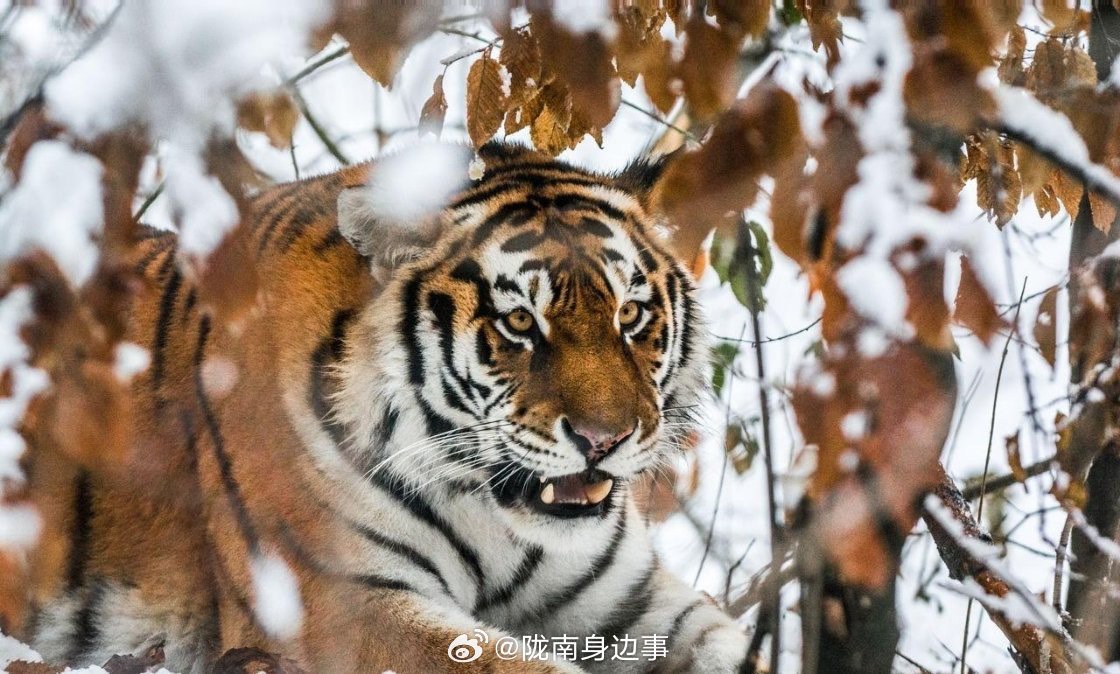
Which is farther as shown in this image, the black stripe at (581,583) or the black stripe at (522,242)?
the black stripe at (581,583)

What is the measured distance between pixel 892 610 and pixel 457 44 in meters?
1.31

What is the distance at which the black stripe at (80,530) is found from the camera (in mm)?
2488

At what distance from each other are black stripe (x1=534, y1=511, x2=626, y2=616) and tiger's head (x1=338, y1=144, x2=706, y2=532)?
0.12m

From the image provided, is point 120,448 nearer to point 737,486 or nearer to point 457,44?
point 457,44

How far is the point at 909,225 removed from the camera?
113 cm

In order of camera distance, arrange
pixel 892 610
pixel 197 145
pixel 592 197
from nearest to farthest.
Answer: pixel 197 145 < pixel 892 610 < pixel 592 197

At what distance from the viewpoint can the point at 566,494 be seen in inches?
89.0

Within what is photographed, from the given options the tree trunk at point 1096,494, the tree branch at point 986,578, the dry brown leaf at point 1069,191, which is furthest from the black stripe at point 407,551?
the dry brown leaf at point 1069,191

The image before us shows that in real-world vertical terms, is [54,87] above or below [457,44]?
below

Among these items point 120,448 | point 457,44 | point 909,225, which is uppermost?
point 457,44

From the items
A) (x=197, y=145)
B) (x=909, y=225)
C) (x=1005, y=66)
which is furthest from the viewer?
(x=1005, y=66)

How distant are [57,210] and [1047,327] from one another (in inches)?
58.5

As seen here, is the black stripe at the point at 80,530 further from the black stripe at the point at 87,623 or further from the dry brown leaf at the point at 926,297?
the dry brown leaf at the point at 926,297

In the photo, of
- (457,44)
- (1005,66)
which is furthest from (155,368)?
(1005,66)
